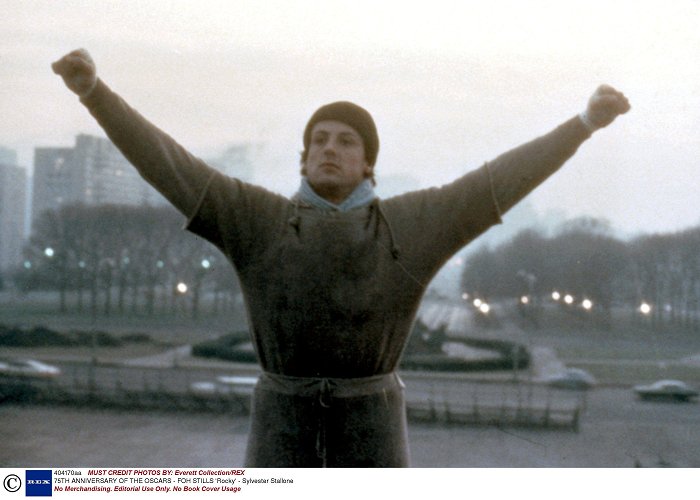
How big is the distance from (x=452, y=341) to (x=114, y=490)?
100 centimetres

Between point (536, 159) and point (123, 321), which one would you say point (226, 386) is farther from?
point (536, 159)

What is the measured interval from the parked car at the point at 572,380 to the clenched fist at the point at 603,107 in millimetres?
1099

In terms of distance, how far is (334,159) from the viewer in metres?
0.92

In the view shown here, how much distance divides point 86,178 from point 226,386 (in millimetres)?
658

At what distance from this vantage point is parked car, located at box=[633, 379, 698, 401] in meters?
1.63

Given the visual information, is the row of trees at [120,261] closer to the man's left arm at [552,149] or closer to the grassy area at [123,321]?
the grassy area at [123,321]

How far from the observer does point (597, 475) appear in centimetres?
140

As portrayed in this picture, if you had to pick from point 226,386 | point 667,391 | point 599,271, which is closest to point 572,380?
point 667,391

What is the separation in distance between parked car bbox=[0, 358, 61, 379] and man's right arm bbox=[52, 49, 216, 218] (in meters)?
1.06

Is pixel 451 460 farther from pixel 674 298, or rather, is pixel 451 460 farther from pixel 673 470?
pixel 674 298

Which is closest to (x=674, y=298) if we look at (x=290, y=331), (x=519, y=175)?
(x=519, y=175)

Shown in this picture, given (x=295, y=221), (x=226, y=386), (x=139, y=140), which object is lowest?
(x=226, y=386)

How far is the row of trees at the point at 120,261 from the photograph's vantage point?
161 centimetres

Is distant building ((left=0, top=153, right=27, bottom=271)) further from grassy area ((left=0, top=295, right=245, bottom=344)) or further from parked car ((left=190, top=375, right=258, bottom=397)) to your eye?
parked car ((left=190, top=375, right=258, bottom=397))
